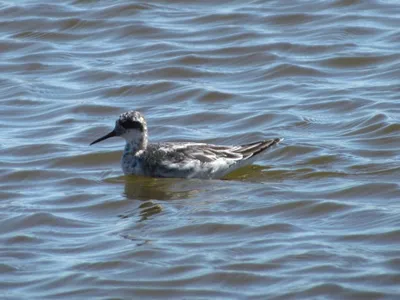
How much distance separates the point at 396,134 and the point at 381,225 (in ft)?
11.0

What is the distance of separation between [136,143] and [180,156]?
2.76 feet

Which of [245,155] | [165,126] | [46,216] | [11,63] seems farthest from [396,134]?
[11,63]

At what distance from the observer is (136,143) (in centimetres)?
1525

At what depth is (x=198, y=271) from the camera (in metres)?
11.2

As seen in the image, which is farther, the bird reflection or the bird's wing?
the bird's wing

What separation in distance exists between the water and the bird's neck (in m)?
0.34

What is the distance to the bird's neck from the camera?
596 inches

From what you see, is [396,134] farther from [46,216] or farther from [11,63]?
[11,63]

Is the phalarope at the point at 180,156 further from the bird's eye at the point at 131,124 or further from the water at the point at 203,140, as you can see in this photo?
the water at the point at 203,140

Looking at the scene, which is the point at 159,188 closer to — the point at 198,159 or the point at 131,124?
the point at 198,159

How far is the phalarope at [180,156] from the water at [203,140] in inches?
6.3

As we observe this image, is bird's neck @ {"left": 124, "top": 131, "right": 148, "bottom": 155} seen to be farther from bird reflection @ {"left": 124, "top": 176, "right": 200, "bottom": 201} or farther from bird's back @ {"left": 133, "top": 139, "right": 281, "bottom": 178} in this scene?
bird reflection @ {"left": 124, "top": 176, "right": 200, "bottom": 201}

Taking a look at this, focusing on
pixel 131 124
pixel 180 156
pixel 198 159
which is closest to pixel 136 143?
pixel 131 124

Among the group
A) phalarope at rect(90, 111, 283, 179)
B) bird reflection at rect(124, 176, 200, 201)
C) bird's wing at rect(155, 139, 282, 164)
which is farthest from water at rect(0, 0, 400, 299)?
bird's wing at rect(155, 139, 282, 164)
